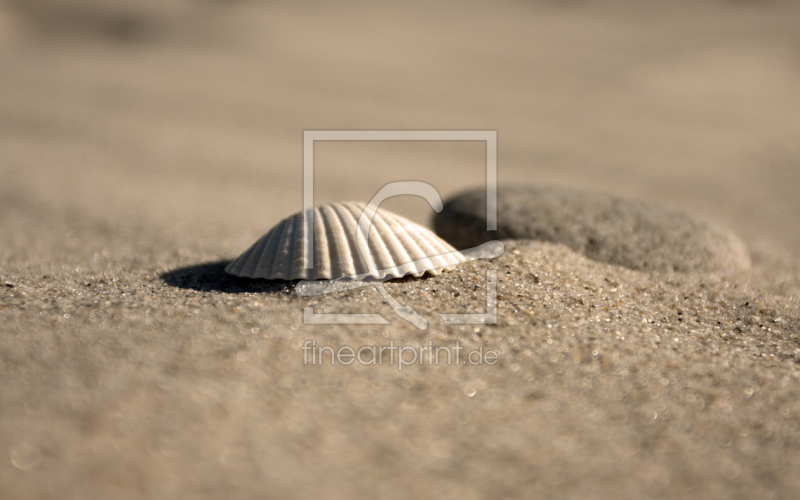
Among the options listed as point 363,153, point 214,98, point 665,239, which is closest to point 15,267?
point 665,239

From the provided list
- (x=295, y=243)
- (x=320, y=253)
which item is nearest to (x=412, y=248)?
(x=320, y=253)

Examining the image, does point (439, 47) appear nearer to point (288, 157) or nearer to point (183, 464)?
point (288, 157)

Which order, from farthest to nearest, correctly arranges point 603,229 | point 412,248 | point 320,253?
point 603,229 → point 412,248 → point 320,253

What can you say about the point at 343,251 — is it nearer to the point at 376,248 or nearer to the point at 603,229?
the point at 376,248

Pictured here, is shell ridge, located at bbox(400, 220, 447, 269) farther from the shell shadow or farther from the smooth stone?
the smooth stone

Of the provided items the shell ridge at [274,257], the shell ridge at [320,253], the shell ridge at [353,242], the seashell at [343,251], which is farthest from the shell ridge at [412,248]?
the shell ridge at [274,257]

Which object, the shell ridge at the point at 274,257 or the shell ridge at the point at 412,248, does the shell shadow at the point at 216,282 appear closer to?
the shell ridge at the point at 274,257

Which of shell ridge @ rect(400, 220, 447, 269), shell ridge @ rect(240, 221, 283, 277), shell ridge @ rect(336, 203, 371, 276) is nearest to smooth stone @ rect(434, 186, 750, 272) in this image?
shell ridge @ rect(400, 220, 447, 269)
